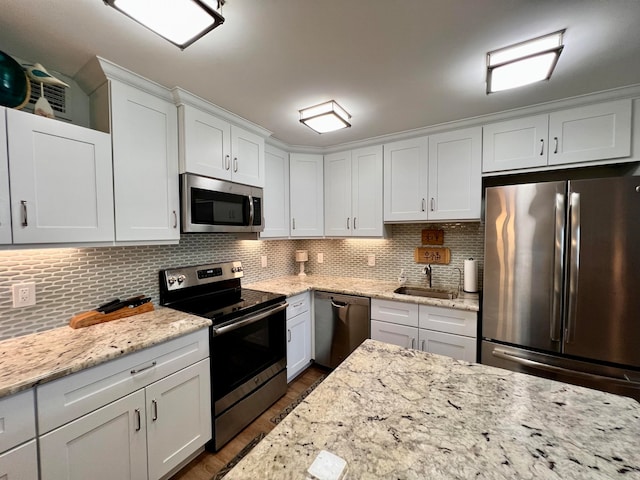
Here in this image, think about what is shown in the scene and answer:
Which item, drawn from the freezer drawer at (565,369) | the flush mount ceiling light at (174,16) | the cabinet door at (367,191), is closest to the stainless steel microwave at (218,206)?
the flush mount ceiling light at (174,16)

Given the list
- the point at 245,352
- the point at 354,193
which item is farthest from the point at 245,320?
the point at 354,193

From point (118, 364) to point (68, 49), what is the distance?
63.4 inches

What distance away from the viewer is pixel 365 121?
2.25 meters

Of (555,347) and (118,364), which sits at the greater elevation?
(118,364)

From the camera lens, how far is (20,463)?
3.28ft

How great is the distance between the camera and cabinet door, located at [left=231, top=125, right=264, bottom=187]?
85.4 inches

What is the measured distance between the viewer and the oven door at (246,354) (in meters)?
1.73

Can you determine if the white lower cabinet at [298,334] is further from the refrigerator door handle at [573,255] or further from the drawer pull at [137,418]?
the refrigerator door handle at [573,255]

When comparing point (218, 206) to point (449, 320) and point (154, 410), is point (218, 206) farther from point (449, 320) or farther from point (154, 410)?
point (449, 320)

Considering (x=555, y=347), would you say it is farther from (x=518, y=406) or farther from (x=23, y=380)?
(x=23, y=380)

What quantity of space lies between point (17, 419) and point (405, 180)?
2.81m

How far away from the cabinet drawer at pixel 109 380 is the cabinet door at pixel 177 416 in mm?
71

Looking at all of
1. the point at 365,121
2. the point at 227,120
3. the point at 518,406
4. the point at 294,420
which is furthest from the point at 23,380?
the point at 365,121

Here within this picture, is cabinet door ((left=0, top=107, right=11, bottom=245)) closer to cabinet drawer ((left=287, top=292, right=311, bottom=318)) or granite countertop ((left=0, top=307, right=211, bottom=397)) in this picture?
granite countertop ((left=0, top=307, right=211, bottom=397))
